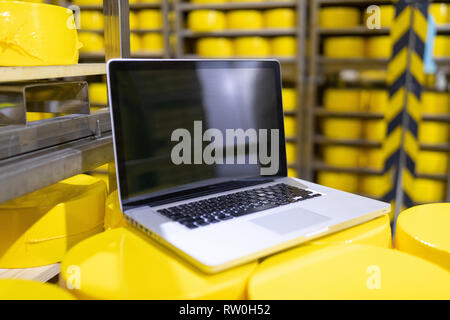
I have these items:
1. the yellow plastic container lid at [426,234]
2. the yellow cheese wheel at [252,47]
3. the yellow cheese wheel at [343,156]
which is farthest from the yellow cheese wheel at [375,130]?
the yellow plastic container lid at [426,234]

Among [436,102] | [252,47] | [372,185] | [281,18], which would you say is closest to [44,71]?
[252,47]

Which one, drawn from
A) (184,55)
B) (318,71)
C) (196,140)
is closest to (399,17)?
(318,71)

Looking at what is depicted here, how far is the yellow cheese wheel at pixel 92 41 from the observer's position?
318cm

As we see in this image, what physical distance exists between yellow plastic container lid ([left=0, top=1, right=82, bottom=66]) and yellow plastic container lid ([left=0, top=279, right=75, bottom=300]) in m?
0.45

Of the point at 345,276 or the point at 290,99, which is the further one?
the point at 290,99

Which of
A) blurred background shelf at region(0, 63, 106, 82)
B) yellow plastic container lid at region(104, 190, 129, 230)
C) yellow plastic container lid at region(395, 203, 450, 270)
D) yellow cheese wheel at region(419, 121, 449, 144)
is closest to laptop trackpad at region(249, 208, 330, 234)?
yellow plastic container lid at region(395, 203, 450, 270)

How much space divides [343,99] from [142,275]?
2.59 metres

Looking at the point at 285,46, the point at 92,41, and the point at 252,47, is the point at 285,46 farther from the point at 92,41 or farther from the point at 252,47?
the point at 92,41

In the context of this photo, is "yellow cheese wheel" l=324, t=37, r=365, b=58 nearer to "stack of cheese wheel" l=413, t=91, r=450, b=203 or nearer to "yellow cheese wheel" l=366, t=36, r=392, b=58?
"yellow cheese wheel" l=366, t=36, r=392, b=58

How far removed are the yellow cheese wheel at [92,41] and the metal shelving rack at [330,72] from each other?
1716mm

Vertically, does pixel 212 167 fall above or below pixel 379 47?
below

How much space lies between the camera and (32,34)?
81cm

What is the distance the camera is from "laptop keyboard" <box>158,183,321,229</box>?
76 centimetres
